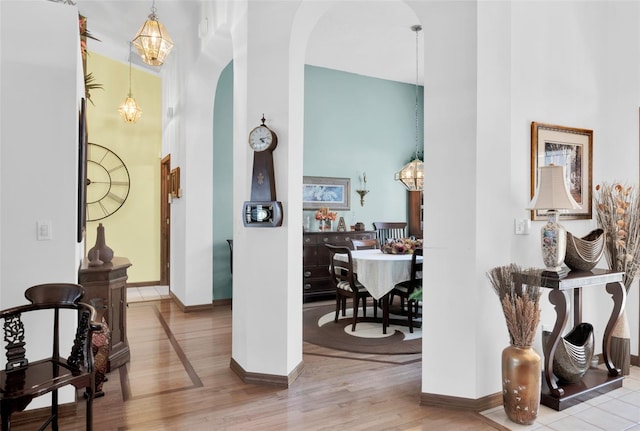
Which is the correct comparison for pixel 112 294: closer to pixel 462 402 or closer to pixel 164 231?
pixel 462 402

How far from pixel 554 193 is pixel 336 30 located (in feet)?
12.4

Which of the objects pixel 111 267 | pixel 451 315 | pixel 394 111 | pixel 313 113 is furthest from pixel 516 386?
pixel 394 111

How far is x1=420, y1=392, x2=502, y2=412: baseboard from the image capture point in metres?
2.83

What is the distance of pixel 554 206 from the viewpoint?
2838 mm

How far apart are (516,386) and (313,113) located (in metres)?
5.32

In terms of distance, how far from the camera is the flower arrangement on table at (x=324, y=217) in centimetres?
664

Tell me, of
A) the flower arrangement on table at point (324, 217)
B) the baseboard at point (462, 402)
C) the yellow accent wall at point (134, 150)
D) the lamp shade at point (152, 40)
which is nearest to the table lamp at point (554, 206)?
the baseboard at point (462, 402)

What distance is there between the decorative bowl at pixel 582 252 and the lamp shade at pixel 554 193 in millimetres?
328

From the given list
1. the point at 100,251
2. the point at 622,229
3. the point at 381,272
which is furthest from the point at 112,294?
the point at 622,229

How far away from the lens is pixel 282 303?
323 cm

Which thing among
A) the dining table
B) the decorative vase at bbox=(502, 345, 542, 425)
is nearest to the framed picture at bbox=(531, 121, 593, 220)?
the decorative vase at bbox=(502, 345, 542, 425)

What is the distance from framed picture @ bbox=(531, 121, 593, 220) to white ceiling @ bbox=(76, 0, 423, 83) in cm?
236

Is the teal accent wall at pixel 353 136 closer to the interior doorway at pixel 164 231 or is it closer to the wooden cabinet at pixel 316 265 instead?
the wooden cabinet at pixel 316 265

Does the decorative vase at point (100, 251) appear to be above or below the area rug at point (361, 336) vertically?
above
